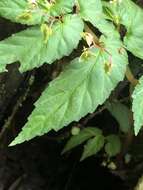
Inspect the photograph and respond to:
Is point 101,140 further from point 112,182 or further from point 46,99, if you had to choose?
point 46,99

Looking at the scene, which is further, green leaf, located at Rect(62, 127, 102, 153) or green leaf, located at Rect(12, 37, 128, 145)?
green leaf, located at Rect(62, 127, 102, 153)

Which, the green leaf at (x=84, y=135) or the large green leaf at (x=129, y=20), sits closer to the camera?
the large green leaf at (x=129, y=20)

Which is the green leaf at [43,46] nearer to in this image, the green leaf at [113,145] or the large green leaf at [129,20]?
the large green leaf at [129,20]

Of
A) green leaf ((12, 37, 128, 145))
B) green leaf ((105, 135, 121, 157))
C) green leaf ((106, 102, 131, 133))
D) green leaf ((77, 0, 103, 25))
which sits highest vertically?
green leaf ((77, 0, 103, 25))

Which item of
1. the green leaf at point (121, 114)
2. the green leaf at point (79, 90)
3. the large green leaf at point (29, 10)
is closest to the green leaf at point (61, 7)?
the large green leaf at point (29, 10)

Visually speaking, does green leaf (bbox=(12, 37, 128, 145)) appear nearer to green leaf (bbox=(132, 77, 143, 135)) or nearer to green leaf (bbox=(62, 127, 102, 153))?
green leaf (bbox=(132, 77, 143, 135))

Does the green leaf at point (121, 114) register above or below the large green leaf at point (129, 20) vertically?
below


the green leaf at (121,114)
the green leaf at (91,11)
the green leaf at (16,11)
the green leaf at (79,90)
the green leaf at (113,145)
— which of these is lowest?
the green leaf at (113,145)

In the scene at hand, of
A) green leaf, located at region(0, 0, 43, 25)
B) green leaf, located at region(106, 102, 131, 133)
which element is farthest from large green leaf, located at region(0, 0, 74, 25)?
green leaf, located at region(106, 102, 131, 133)
